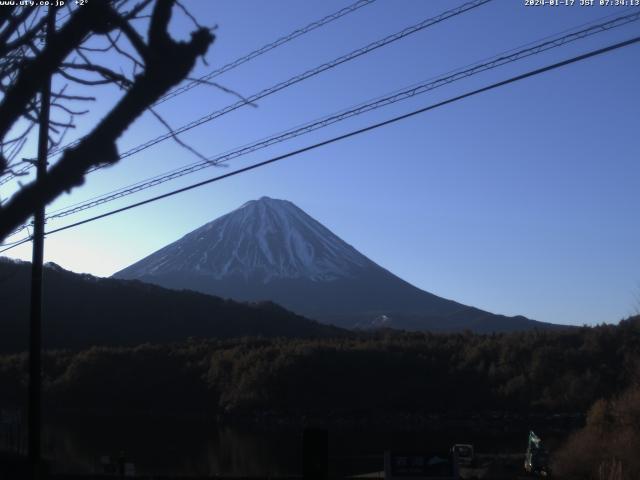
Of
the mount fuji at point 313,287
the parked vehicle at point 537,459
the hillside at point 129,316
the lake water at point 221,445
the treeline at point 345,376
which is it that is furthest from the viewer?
the mount fuji at point 313,287

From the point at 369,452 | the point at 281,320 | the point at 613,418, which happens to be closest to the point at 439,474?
the point at 613,418

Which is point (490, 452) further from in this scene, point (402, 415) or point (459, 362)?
point (459, 362)

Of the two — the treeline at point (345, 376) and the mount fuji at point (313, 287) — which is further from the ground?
the mount fuji at point (313, 287)

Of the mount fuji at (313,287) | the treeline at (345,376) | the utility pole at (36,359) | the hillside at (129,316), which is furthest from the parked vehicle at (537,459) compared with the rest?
the mount fuji at (313,287)

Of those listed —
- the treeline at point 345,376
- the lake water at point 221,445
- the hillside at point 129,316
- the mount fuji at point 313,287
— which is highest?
the mount fuji at point 313,287

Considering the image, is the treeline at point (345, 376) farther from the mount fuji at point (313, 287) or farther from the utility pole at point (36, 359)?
the mount fuji at point (313, 287)

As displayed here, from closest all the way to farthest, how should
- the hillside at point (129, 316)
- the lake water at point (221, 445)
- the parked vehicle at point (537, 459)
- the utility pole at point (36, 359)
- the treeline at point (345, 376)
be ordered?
1. the utility pole at point (36, 359)
2. the parked vehicle at point (537, 459)
3. the lake water at point (221, 445)
4. the treeline at point (345, 376)
5. the hillside at point (129, 316)

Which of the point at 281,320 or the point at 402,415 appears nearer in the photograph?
the point at 402,415

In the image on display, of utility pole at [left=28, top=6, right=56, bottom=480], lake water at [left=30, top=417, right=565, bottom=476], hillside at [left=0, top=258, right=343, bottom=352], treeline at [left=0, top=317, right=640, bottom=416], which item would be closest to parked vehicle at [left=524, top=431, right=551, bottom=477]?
lake water at [left=30, top=417, right=565, bottom=476]
